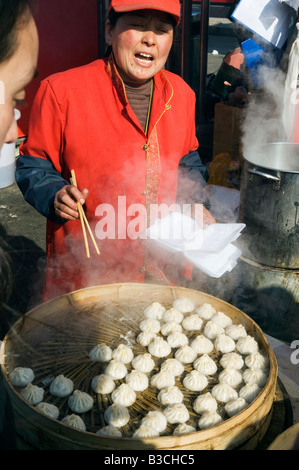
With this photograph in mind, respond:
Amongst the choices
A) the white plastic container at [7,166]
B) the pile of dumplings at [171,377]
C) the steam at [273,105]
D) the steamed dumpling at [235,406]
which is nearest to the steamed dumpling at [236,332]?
the pile of dumplings at [171,377]

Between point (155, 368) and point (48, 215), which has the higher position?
point (48, 215)

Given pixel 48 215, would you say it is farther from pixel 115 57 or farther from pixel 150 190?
pixel 115 57

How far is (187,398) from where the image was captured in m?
1.96

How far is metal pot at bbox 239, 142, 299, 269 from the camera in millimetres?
3102

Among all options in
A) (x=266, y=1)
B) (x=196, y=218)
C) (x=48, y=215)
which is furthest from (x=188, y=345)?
(x=266, y=1)

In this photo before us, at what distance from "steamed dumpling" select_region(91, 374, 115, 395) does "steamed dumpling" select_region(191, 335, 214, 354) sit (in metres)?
0.50

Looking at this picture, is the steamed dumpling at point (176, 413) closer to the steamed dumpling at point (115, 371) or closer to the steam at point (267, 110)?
the steamed dumpling at point (115, 371)

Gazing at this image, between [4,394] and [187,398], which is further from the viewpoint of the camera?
[187,398]

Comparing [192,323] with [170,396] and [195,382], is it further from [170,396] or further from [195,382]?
[170,396]

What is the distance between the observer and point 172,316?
2.44 meters

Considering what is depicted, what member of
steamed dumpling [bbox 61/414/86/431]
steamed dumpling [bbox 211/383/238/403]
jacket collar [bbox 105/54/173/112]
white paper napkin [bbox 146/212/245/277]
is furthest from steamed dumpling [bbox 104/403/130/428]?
jacket collar [bbox 105/54/173/112]

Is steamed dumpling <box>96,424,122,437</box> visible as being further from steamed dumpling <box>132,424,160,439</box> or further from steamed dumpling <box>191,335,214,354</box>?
steamed dumpling <box>191,335,214,354</box>

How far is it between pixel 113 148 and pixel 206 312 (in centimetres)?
120

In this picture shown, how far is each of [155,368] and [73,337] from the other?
1.49 ft
